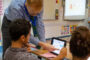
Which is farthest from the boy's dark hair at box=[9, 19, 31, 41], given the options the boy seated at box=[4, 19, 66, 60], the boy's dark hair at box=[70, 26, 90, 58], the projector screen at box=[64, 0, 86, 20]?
the projector screen at box=[64, 0, 86, 20]

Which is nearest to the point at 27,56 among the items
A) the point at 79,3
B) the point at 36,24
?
the point at 36,24

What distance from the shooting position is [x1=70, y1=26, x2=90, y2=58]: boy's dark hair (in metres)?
0.89

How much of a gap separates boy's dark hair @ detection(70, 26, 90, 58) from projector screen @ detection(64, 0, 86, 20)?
2.62m

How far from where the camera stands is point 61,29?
3572 mm

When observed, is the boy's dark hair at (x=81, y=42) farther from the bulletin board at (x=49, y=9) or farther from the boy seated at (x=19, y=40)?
the bulletin board at (x=49, y=9)

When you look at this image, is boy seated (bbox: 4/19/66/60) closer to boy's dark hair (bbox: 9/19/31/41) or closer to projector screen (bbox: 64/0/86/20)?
boy's dark hair (bbox: 9/19/31/41)

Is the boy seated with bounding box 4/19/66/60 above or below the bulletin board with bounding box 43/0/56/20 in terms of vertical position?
below

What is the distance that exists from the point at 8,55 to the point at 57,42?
36.9 inches


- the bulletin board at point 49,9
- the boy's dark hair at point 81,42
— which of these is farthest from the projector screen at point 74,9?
the boy's dark hair at point 81,42

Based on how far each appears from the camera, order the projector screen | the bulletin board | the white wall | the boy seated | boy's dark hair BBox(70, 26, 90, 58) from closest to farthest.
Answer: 1. boy's dark hair BBox(70, 26, 90, 58)
2. the boy seated
3. the bulletin board
4. the white wall
5. the projector screen

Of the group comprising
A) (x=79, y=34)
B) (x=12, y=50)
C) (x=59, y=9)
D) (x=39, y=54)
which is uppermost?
(x=59, y=9)

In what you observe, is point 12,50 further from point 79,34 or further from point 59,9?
point 59,9

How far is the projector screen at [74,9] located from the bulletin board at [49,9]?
0.35 meters

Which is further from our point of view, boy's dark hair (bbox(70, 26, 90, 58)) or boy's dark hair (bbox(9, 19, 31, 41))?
boy's dark hair (bbox(9, 19, 31, 41))
